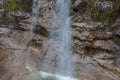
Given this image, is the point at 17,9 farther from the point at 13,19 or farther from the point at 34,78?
the point at 34,78

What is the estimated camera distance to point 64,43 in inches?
302

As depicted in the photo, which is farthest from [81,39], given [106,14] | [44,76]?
[44,76]

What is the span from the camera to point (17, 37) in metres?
8.34

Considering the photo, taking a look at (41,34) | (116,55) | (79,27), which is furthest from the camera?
(41,34)

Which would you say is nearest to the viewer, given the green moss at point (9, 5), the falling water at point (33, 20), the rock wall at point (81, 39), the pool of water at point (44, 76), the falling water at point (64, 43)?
the rock wall at point (81, 39)

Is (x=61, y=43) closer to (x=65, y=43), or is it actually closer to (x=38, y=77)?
(x=65, y=43)

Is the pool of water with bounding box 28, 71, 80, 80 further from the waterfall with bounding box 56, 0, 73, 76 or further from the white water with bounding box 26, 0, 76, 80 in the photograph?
the waterfall with bounding box 56, 0, 73, 76

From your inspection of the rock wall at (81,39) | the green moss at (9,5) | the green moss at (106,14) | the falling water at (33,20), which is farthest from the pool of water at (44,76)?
the green moss at (9,5)

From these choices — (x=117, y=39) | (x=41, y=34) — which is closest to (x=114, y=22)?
(x=117, y=39)

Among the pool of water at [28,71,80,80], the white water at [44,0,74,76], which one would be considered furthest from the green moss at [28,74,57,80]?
the white water at [44,0,74,76]

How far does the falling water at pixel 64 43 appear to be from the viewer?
7539mm

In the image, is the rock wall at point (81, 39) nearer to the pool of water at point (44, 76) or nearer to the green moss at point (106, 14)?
the green moss at point (106, 14)

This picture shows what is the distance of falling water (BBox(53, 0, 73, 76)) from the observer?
24.7 ft

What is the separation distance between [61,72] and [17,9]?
8.79 ft
